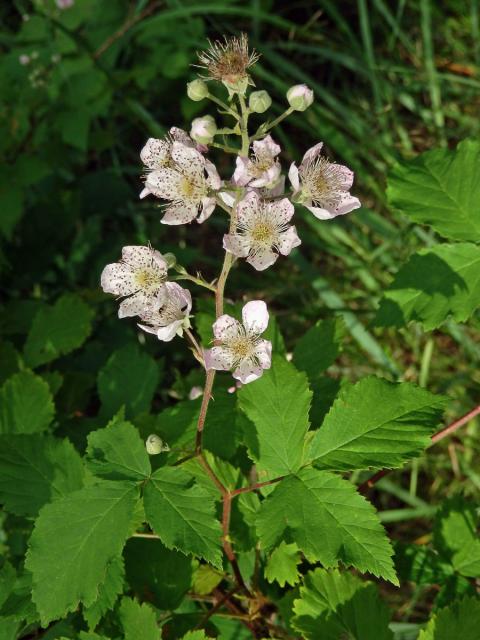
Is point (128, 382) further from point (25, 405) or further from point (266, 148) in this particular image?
point (266, 148)

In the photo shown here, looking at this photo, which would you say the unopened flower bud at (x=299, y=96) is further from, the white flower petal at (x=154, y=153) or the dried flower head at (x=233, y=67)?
the white flower petal at (x=154, y=153)

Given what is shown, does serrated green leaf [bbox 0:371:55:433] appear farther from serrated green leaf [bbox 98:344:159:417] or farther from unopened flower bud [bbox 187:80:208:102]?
unopened flower bud [bbox 187:80:208:102]

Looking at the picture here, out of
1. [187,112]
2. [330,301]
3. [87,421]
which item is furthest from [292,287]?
[87,421]

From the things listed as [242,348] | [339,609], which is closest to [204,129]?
[242,348]

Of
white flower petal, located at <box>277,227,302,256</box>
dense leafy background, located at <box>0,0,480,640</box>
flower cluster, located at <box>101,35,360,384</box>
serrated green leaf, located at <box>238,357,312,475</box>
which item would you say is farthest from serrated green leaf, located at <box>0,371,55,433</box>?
white flower petal, located at <box>277,227,302,256</box>

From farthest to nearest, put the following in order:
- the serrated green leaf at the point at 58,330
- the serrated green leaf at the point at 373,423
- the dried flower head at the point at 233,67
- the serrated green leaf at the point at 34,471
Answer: the serrated green leaf at the point at 58,330
the serrated green leaf at the point at 34,471
the serrated green leaf at the point at 373,423
the dried flower head at the point at 233,67

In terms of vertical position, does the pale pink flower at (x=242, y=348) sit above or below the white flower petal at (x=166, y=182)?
below

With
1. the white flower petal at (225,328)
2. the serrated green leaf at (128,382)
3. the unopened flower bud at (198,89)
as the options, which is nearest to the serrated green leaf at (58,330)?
the serrated green leaf at (128,382)
